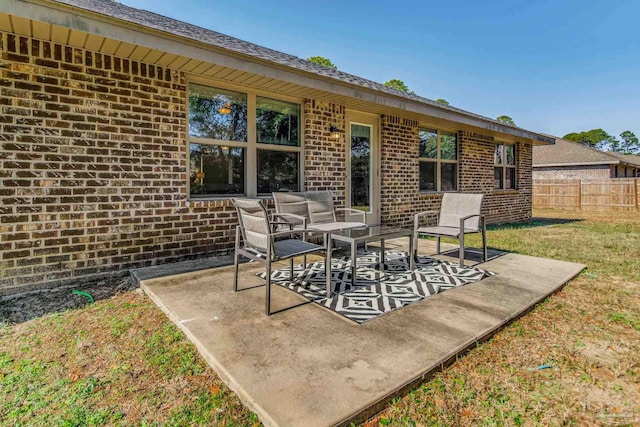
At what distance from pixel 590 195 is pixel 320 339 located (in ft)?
62.5

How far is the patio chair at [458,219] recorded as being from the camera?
4.52 m

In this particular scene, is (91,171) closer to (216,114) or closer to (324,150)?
(216,114)

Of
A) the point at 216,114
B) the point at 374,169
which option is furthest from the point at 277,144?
the point at 374,169

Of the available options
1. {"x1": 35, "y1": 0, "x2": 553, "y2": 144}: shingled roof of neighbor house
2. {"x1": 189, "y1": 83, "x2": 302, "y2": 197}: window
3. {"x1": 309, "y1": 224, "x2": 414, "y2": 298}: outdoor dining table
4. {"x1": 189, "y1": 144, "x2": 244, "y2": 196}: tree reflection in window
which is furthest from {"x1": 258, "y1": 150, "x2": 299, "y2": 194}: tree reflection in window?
{"x1": 309, "y1": 224, "x2": 414, "y2": 298}: outdoor dining table

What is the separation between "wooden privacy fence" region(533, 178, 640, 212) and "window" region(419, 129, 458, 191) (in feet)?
37.8

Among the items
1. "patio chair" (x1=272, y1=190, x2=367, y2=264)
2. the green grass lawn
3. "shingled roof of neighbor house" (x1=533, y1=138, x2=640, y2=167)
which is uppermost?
"shingled roof of neighbor house" (x1=533, y1=138, x2=640, y2=167)

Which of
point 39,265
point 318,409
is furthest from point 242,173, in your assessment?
point 318,409

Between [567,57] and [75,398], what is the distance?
21.6 meters

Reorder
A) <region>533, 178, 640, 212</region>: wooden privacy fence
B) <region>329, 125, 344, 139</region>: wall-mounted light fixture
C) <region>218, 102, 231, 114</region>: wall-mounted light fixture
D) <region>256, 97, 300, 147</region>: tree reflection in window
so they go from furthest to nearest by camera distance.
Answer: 1. <region>533, 178, 640, 212</region>: wooden privacy fence
2. <region>329, 125, 344, 139</region>: wall-mounted light fixture
3. <region>256, 97, 300, 147</region>: tree reflection in window
4. <region>218, 102, 231, 114</region>: wall-mounted light fixture

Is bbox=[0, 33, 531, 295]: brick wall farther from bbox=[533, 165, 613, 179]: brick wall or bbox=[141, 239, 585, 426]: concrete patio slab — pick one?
bbox=[533, 165, 613, 179]: brick wall

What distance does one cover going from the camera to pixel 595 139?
61188 millimetres

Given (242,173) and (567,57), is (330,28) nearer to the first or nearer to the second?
(242,173)

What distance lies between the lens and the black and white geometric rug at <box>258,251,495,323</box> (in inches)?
115

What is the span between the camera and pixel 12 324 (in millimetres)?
2672
